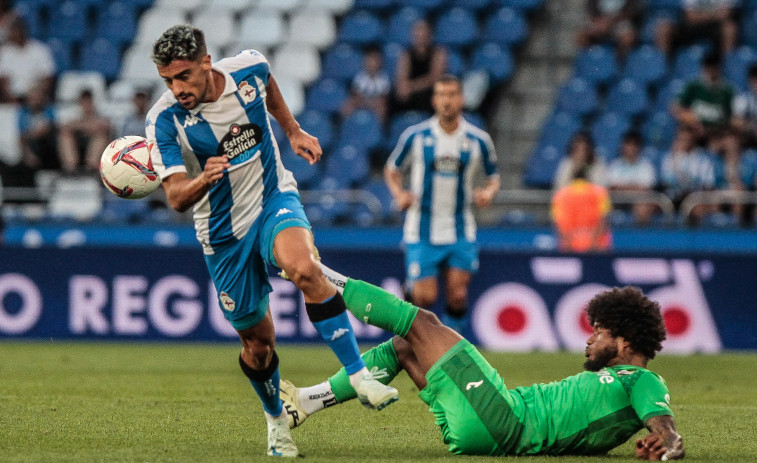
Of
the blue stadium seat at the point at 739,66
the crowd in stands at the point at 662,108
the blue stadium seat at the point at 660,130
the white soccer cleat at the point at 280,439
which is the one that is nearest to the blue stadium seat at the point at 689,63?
the crowd in stands at the point at 662,108

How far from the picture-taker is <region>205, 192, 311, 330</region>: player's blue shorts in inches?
219

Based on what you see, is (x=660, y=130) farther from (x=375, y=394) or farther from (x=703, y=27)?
(x=375, y=394)

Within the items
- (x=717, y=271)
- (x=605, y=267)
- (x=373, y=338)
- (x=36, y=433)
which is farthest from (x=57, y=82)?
(x=36, y=433)

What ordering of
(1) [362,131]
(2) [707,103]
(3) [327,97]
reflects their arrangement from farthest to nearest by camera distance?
(3) [327,97] → (1) [362,131] → (2) [707,103]

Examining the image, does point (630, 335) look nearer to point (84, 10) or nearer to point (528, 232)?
point (528, 232)

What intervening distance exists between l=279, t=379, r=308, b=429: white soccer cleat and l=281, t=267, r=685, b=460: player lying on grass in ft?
2.47

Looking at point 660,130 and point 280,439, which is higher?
point 660,130

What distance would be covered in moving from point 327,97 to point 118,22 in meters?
3.70

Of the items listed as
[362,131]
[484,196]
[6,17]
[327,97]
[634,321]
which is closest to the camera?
[634,321]

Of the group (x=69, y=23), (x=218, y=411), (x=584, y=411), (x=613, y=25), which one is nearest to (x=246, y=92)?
(x=218, y=411)

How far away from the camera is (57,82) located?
16656mm

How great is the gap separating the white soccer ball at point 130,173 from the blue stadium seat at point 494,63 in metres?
10.5

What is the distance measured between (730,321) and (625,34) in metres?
5.41

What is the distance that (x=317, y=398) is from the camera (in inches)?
223
